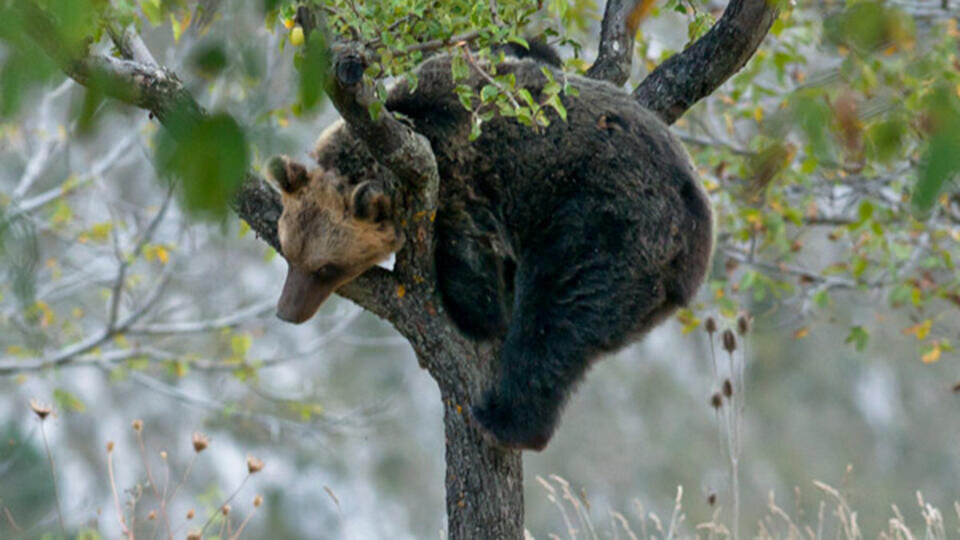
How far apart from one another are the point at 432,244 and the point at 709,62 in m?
1.14

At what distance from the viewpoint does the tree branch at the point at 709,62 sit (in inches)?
131

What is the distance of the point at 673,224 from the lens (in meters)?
3.20

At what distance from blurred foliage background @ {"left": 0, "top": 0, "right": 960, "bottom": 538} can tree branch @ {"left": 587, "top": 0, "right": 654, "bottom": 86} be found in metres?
0.15

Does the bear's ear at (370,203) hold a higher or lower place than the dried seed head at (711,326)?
higher

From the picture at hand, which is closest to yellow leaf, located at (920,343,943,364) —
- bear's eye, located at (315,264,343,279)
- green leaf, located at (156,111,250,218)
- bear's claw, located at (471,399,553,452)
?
bear's claw, located at (471,399,553,452)

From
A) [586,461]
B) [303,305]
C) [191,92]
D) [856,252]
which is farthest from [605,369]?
[191,92]

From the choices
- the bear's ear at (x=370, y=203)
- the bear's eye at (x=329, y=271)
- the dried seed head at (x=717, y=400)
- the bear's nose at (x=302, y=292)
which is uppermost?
the bear's ear at (x=370, y=203)

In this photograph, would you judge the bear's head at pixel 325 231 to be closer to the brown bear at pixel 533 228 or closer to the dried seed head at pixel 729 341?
the brown bear at pixel 533 228

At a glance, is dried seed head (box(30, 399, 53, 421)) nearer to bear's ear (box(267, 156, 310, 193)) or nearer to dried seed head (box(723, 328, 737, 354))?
bear's ear (box(267, 156, 310, 193))

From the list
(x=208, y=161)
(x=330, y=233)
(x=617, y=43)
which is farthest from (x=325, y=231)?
(x=208, y=161)

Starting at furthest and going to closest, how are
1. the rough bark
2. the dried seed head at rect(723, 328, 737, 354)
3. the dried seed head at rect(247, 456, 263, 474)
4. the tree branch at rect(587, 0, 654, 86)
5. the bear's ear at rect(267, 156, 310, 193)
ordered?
the dried seed head at rect(723, 328, 737, 354) < the tree branch at rect(587, 0, 654, 86) < the bear's ear at rect(267, 156, 310, 193) < the dried seed head at rect(247, 456, 263, 474) < the rough bark

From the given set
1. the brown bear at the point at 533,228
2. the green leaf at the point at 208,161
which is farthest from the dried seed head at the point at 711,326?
the green leaf at the point at 208,161

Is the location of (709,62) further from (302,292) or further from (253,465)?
(253,465)

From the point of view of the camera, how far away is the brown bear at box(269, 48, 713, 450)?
3.19m
